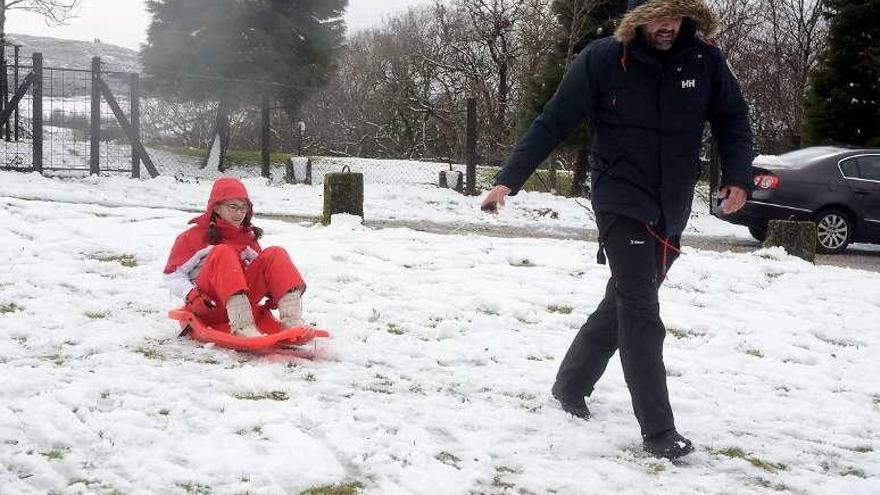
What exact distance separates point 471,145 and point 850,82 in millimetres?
10568

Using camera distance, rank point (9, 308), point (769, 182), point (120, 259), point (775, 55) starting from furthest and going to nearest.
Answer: point (775, 55)
point (769, 182)
point (120, 259)
point (9, 308)

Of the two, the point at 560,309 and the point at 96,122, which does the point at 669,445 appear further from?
the point at 96,122

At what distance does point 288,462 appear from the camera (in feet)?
10.7

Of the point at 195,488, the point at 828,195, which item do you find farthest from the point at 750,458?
the point at 828,195

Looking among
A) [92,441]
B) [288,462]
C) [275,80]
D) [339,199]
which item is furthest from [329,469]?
[275,80]

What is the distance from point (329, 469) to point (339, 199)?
6597mm

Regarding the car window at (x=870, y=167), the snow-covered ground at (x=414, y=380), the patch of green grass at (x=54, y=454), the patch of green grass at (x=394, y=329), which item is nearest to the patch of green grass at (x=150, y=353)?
the snow-covered ground at (x=414, y=380)

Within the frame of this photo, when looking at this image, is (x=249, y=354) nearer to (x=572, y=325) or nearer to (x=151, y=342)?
(x=151, y=342)

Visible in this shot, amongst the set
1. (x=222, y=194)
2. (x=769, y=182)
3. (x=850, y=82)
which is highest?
(x=850, y=82)

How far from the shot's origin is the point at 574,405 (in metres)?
4.19

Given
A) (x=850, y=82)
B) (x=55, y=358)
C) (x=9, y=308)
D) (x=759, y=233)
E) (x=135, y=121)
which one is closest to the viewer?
(x=55, y=358)

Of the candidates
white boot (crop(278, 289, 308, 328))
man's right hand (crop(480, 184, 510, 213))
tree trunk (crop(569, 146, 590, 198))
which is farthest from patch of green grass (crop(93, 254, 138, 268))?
tree trunk (crop(569, 146, 590, 198))

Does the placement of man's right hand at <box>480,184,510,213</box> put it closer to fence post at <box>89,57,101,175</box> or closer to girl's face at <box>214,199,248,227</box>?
girl's face at <box>214,199,248,227</box>

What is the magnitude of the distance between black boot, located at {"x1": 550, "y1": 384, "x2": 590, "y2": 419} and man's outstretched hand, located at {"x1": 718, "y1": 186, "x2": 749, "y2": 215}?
114 cm
